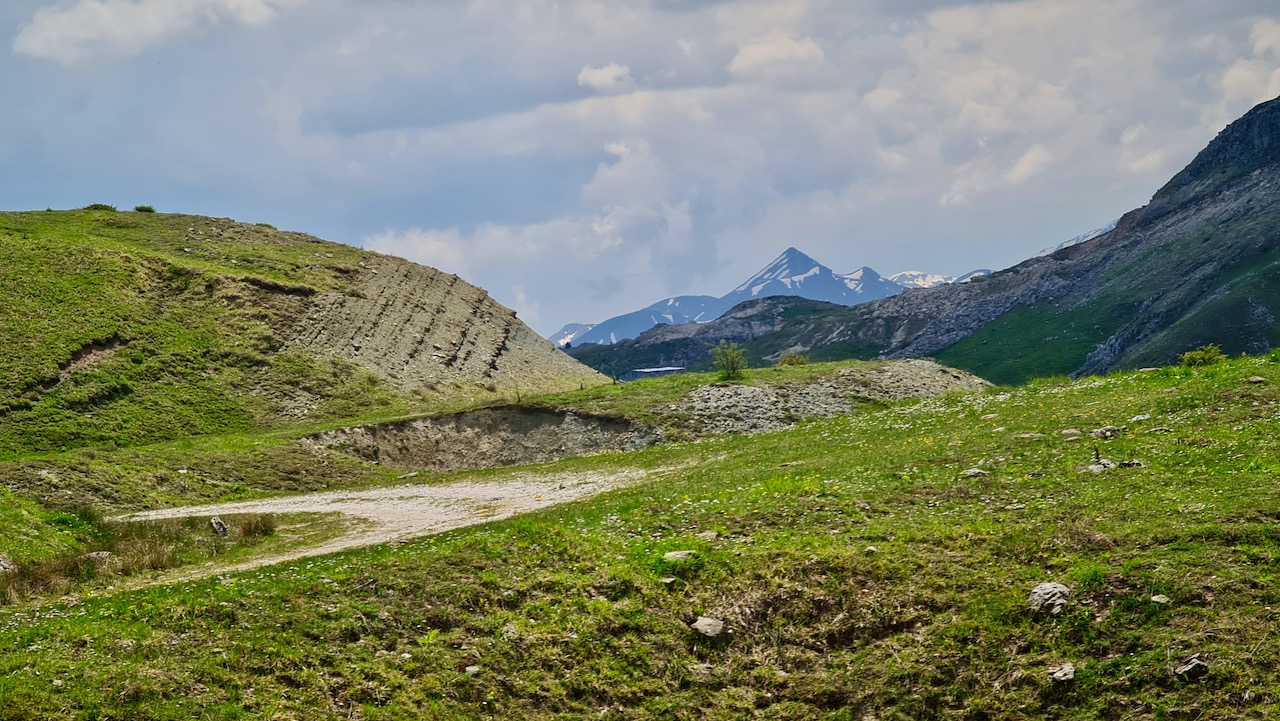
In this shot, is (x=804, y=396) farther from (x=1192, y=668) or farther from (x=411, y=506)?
(x=1192, y=668)

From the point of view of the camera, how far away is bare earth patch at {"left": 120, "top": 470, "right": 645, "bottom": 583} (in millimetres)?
25781

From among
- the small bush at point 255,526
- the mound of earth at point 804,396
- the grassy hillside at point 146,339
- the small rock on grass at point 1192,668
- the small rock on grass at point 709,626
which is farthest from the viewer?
the mound of earth at point 804,396

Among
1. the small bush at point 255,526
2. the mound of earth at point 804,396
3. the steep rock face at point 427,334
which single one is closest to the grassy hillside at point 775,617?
the small bush at point 255,526

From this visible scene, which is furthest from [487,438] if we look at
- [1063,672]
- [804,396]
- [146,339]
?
[1063,672]

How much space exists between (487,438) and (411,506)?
22.8 m

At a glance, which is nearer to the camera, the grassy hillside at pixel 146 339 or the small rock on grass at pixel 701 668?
the small rock on grass at pixel 701 668

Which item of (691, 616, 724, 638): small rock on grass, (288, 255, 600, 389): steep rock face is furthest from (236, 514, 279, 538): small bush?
(288, 255, 600, 389): steep rock face

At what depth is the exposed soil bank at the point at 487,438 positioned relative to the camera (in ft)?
175

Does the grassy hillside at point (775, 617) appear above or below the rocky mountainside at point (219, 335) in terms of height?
below

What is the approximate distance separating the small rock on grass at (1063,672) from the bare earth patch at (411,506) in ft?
56.9

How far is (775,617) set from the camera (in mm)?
15828

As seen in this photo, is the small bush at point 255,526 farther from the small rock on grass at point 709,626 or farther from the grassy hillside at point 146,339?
the grassy hillside at point 146,339

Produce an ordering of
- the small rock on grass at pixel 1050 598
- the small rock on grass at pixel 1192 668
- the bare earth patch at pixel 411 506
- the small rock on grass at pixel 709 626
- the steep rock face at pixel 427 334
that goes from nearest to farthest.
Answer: the small rock on grass at pixel 1192 668 → the small rock on grass at pixel 1050 598 → the small rock on grass at pixel 709 626 → the bare earth patch at pixel 411 506 → the steep rock face at pixel 427 334

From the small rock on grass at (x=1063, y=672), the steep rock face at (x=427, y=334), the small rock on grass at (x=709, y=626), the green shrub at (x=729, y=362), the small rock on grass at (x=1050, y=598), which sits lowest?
the small rock on grass at (x=1063, y=672)
